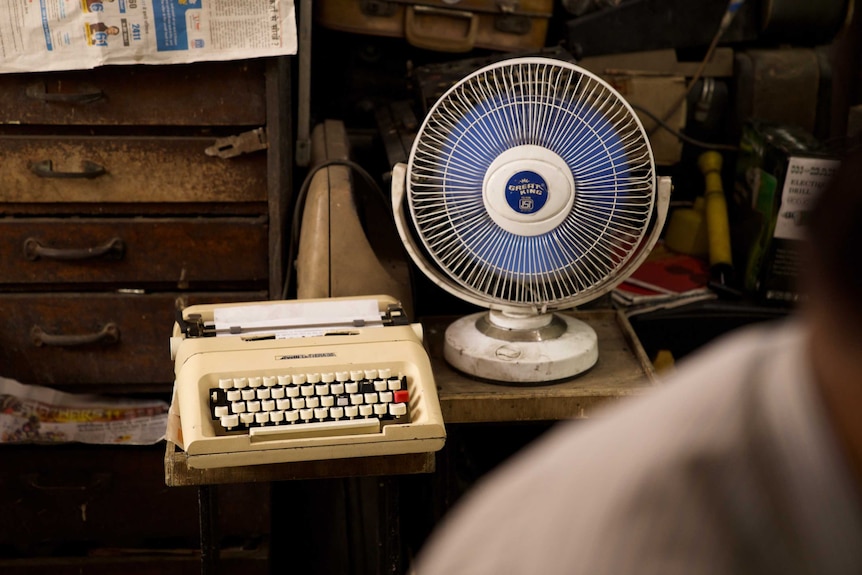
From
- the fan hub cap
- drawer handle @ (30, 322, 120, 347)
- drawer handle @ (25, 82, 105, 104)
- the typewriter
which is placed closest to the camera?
the typewriter

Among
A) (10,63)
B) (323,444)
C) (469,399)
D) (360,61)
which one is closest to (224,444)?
(323,444)

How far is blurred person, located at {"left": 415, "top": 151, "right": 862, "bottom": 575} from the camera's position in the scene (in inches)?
14.3

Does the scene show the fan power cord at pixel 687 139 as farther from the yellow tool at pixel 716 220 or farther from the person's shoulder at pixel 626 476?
the person's shoulder at pixel 626 476

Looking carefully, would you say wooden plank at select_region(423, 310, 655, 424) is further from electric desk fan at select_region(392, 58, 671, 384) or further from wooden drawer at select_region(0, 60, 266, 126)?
wooden drawer at select_region(0, 60, 266, 126)

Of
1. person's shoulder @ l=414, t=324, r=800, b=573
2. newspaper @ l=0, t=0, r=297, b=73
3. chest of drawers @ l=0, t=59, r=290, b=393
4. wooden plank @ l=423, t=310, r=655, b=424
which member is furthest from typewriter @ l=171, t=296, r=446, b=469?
person's shoulder @ l=414, t=324, r=800, b=573

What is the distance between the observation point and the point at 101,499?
6.96ft

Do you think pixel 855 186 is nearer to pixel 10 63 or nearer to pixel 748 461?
pixel 748 461

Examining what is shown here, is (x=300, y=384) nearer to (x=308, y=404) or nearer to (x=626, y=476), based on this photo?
(x=308, y=404)

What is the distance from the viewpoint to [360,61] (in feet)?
8.66

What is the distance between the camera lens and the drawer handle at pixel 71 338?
194cm

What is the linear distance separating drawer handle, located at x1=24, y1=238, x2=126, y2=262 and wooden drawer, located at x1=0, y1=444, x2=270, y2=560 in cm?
46

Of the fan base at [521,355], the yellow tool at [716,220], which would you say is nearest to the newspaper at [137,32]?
the fan base at [521,355]

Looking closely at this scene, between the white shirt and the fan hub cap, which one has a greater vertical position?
the white shirt

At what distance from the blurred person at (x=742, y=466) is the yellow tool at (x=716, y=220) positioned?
2.04 meters
